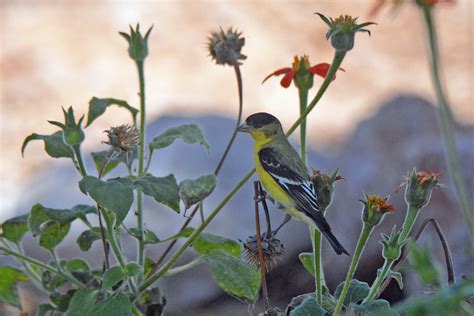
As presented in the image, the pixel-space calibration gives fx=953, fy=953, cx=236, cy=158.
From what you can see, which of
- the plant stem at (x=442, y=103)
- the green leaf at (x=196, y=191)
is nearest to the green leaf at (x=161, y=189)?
the green leaf at (x=196, y=191)

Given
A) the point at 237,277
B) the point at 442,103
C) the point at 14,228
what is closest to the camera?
the point at 442,103

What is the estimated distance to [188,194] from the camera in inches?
51.9

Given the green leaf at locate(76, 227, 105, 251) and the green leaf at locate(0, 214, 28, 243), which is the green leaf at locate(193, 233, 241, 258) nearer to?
the green leaf at locate(76, 227, 105, 251)

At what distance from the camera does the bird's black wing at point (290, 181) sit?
1372 millimetres

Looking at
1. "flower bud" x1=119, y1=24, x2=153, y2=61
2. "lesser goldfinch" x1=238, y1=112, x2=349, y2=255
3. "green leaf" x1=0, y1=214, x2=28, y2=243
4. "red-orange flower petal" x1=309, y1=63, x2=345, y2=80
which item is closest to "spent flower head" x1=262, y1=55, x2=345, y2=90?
"red-orange flower petal" x1=309, y1=63, x2=345, y2=80

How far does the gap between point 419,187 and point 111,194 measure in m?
0.40

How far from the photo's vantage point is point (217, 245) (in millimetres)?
1594

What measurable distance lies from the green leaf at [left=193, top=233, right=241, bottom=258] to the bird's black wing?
13 cm

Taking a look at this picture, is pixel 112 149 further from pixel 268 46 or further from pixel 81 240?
pixel 268 46

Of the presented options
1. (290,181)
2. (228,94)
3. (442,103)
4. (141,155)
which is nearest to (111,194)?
(141,155)

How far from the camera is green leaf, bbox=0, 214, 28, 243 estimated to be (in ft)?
5.22

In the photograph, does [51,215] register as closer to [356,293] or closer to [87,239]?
[87,239]

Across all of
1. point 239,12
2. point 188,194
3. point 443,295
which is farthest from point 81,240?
point 239,12

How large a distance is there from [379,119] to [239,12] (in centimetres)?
105
